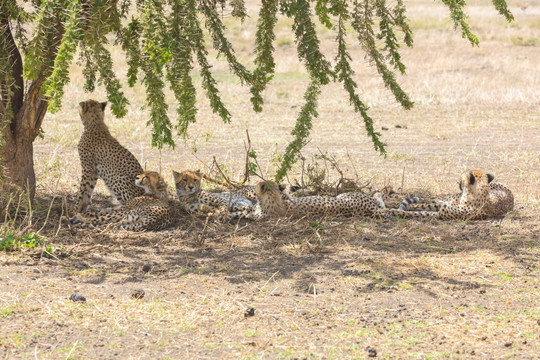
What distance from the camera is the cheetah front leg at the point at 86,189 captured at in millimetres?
7668

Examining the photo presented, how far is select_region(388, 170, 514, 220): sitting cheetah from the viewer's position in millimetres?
7453

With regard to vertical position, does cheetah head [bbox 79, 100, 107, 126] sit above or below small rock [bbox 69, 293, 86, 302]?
above

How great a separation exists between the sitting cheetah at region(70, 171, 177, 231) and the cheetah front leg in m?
0.49

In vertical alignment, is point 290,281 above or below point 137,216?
below

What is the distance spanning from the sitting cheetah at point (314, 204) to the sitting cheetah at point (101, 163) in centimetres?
126

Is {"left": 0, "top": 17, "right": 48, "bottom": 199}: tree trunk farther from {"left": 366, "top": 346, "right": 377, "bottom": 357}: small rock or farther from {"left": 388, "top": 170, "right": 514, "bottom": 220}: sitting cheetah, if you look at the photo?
{"left": 366, "top": 346, "right": 377, "bottom": 357}: small rock

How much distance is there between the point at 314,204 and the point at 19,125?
285 centimetres

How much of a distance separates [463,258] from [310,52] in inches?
84.3

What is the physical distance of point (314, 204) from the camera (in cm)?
738

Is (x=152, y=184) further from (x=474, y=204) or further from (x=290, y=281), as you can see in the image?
(x=474, y=204)

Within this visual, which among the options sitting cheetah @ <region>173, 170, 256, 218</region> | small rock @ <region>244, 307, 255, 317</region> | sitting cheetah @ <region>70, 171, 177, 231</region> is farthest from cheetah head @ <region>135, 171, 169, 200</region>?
small rock @ <region>244, 307, 255, 317</region>

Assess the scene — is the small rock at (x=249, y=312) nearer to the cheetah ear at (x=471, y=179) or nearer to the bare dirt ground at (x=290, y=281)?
the bare dirt ground at (x=290, y=281)

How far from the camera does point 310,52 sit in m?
6.61

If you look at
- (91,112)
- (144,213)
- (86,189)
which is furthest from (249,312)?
(91,112)
